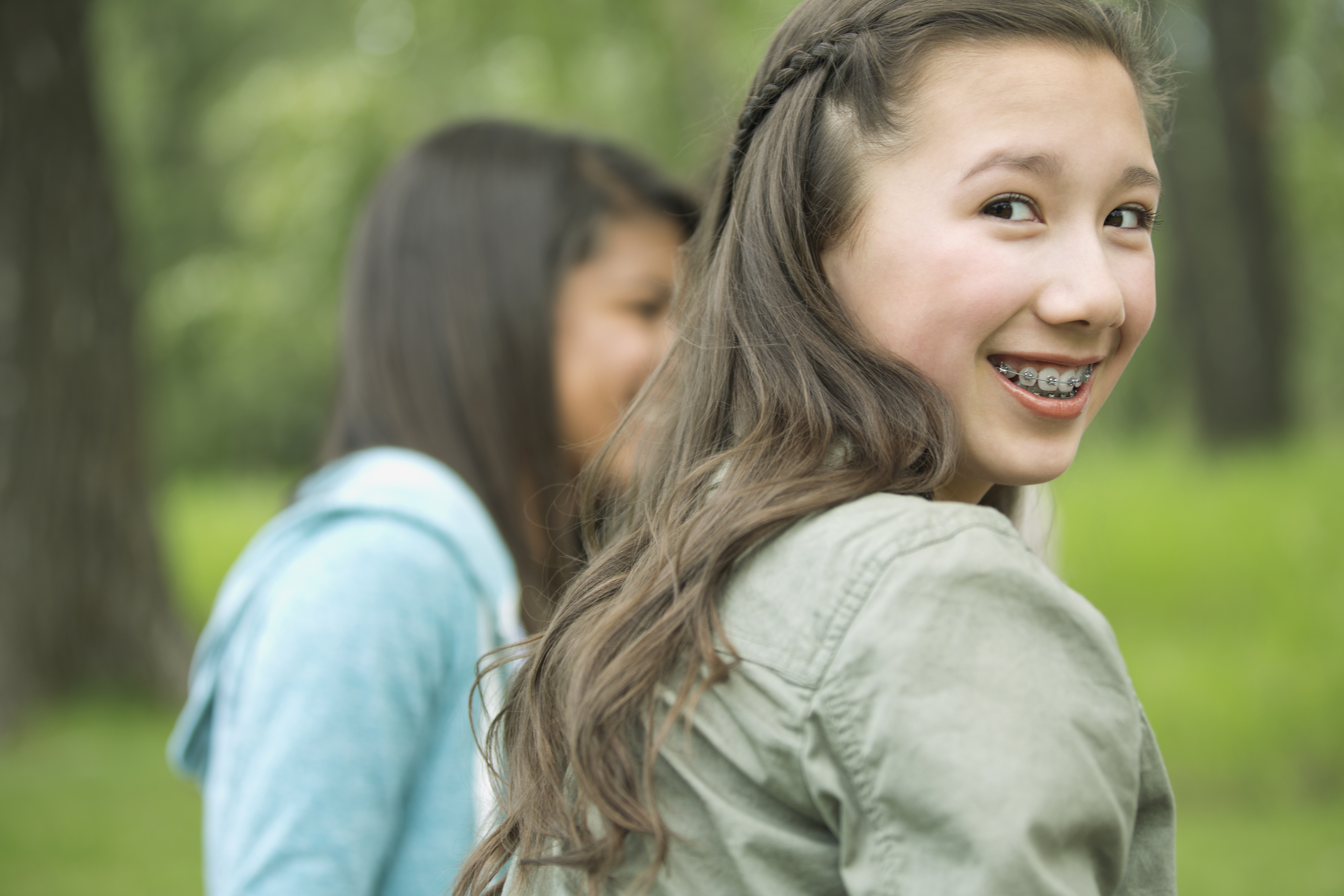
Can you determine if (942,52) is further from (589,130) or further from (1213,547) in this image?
(1213,547)

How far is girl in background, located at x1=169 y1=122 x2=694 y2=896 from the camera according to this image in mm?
1728

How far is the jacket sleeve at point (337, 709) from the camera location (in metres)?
1.69

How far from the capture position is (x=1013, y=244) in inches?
47.9

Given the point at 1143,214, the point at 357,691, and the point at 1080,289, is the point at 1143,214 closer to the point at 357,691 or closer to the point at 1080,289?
the point at 1080,289

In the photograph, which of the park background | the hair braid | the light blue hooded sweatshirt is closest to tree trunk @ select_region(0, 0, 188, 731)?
the park background

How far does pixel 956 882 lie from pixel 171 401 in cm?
1974

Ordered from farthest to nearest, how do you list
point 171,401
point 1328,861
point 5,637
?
1. point 171,401
2. point 5,637
3. point 1328,861

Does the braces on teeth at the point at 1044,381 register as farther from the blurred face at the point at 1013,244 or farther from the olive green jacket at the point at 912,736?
the olive green jacket at the point at 912,736

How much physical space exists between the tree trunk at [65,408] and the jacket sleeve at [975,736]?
556 centimetres

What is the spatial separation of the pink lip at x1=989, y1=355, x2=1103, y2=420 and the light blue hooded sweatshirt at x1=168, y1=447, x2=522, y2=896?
970 mm

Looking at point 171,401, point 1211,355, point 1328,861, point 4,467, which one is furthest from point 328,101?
point 171,401

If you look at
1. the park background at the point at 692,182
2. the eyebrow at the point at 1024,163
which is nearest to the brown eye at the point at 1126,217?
the eyebrow at the point at 1024,163

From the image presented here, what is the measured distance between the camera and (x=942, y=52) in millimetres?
1291

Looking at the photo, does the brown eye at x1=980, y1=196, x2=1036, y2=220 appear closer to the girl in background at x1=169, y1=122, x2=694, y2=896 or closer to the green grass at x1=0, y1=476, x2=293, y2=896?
the girl in background at x1=169, y1=122, x2=694, y2=896
